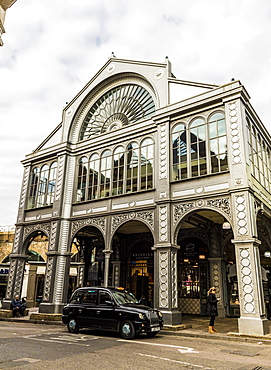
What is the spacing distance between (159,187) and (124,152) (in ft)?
12.1

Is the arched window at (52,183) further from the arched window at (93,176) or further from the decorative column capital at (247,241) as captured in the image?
the decorative column capital at (247,241)

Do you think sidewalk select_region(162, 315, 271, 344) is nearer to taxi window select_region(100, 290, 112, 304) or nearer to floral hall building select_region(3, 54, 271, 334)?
floral hall building select_region(3, 54, 271, 334)

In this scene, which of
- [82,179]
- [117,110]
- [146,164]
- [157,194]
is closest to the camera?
[157,194]

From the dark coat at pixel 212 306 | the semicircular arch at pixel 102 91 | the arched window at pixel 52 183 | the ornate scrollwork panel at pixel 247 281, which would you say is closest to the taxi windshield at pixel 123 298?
the dark coat at pixel 212 306

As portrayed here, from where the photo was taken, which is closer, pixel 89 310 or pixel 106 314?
pixel 106 314

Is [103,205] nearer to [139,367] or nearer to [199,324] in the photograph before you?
[199,324]

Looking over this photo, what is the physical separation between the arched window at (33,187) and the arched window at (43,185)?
398mm

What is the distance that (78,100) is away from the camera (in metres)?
21.1

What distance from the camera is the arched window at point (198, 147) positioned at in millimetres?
14462

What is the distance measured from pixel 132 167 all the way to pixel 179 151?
9.91ft

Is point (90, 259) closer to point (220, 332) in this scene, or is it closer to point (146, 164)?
point (146, 164)

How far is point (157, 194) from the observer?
15.3m

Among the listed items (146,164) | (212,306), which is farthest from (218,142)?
(212,306)

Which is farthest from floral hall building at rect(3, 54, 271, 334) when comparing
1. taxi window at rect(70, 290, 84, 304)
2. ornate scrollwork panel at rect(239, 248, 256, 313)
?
taxi window at rect(70, 290, 84, 304)
